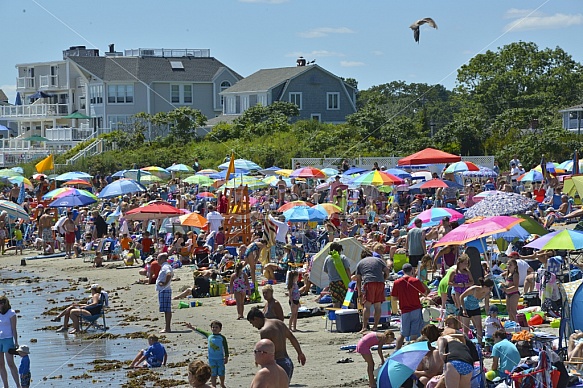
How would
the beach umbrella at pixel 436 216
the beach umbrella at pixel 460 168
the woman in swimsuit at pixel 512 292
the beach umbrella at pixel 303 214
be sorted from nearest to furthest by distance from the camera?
the woman in swimsuit at pixel 512 292 < the beach umbrella at pixel 436 216 < the beach umbrella at pixel 303 214 < the beach umbrella at pixel 460 168

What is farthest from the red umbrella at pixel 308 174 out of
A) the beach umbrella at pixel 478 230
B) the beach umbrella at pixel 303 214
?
the beach umbrella at pixel 478 230

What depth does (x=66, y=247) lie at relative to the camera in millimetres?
29156

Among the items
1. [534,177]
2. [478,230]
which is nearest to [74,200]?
[534,177]

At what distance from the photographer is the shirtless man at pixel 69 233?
28.2 metres

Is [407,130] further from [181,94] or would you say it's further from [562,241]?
[562,241]

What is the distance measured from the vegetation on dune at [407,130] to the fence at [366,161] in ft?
7.71

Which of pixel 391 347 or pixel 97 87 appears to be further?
pixel 97 87

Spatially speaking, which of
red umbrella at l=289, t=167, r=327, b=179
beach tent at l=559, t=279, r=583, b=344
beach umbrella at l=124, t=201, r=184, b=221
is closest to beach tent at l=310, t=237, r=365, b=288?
beach tent at l=559, t=279, r=583, b=344

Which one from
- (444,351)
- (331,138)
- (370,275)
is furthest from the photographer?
(331,138)

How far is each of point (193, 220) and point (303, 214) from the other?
3.58m

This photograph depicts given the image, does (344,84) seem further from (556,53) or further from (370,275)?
(370,275)

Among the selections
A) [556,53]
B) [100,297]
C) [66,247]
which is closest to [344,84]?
[556,53]

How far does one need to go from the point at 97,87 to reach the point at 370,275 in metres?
54.1

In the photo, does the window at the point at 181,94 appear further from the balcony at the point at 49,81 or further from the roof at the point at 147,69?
the balcony at the point at 49,81
